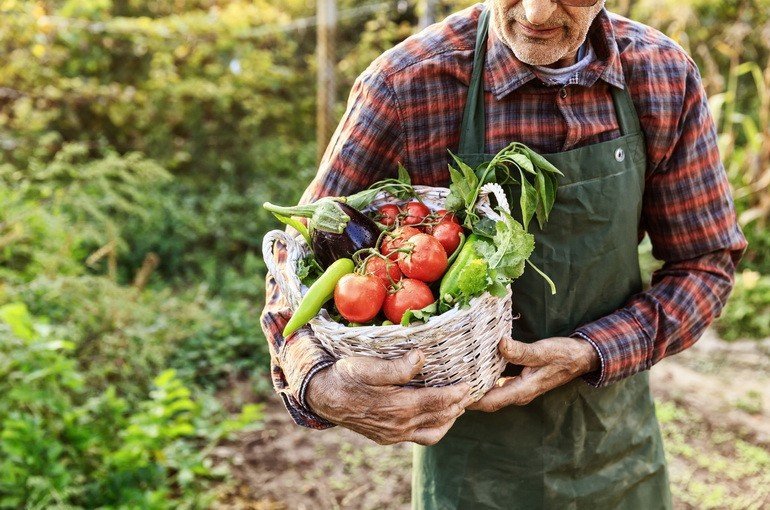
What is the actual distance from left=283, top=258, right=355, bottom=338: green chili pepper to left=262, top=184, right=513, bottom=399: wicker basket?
0.02 meters

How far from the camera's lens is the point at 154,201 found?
5.32 meters

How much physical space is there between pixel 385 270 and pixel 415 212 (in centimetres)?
15

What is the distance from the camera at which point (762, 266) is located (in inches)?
216

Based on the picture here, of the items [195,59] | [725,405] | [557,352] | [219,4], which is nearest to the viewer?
[557,352]

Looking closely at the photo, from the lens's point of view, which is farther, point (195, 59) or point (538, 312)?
point (195, 59)

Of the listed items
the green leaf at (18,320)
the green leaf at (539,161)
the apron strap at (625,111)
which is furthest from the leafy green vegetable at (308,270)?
the green leaf at (18,320)

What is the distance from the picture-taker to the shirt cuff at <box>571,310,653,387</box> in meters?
1.51

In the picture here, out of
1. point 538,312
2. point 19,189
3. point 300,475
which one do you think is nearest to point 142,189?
point 19,189

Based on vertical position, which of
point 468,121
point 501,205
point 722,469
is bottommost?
point 722,469

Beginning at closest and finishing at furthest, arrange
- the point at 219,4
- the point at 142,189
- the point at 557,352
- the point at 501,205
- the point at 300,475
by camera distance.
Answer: the point at 501,205 < the point at 557,352 < the point at 300,475 < the point at 142,189 < the point at 219,4

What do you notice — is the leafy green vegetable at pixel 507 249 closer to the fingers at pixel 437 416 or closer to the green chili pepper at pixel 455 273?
the green chili pepper at pixel 455 273

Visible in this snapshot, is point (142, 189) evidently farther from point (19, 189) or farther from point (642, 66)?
point (642, 66)

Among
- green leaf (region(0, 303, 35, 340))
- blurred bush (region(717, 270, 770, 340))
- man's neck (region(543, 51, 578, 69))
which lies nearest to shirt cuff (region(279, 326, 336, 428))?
man's neck (region(543, 51, 578, 69))

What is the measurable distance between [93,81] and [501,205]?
5136 millimetres
